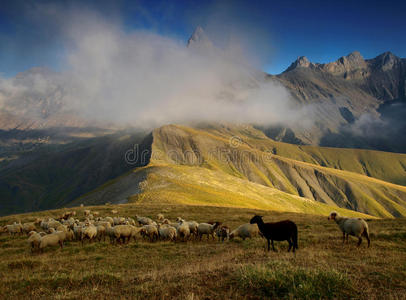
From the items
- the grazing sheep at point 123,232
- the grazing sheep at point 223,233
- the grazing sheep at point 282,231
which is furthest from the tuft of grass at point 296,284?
the grazing sheep at point 123,232

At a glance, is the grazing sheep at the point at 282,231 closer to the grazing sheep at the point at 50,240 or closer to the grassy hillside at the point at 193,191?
the grazing sheep at the point at 50,240

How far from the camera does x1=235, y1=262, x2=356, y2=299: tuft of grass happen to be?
699 centimetres

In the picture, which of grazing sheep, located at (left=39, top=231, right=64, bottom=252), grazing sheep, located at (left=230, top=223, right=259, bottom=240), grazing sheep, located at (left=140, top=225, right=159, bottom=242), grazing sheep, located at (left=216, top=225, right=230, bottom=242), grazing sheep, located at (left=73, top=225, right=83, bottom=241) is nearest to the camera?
grazing sheep, located at (left=39, top=231, right=64, bottom=252)

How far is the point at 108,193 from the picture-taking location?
283ft

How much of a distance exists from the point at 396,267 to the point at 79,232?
935 inches

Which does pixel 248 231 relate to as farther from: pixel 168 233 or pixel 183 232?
pixel 168 233

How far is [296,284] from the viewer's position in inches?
290

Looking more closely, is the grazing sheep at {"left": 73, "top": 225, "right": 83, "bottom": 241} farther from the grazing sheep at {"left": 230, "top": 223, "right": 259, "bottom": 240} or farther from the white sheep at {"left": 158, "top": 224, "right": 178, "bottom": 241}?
the grazing sheep at {"left": 230, "top": 223, "right": 259, "bottom": 240}

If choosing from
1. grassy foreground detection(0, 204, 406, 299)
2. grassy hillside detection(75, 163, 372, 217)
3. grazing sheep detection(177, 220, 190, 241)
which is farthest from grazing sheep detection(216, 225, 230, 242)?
grassy hillside detection(75, 163, 372, 217)

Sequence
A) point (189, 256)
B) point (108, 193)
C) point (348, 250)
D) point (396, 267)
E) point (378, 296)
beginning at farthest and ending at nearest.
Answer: point (108, 193) < point (189, 256) < point (348, 250) < point (396, 267) < point (378, 296)

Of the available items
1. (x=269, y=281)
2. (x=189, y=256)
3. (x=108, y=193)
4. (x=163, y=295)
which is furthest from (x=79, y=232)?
(x=108, y=193)

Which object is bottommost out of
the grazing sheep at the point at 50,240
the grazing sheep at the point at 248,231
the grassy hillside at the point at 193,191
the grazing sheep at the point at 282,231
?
the grassy hillside at the point at 193,191

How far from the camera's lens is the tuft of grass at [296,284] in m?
6.99

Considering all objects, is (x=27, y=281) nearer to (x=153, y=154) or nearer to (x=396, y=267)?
(x=396, y=267)
